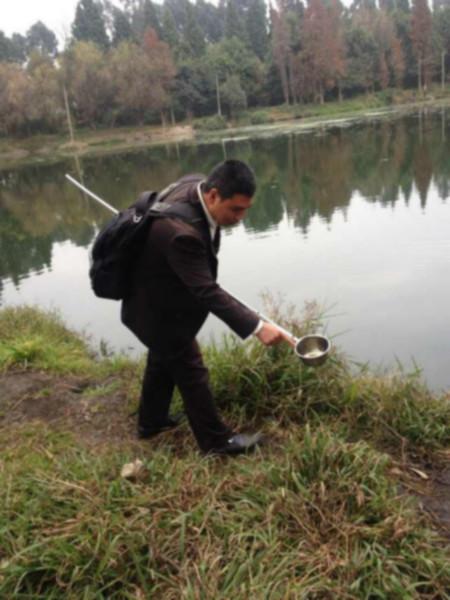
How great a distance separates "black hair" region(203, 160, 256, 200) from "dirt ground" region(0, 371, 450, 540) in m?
1.70

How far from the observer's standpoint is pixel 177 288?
9.93 feet

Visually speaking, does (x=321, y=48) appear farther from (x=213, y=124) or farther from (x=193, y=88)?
(x=213, y=124)

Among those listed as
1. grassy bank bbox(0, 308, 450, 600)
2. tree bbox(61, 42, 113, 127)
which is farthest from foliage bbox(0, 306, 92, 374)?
tree bbox(61, 42, 113, 127)

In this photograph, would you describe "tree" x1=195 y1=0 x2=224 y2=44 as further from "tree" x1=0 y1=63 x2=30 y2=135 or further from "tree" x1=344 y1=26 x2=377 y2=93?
"tree" x1=0 y1=63 x2=30 y2=135

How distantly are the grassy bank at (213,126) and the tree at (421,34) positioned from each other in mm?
2832

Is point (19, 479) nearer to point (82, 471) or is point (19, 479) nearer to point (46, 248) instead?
point (82, 471)

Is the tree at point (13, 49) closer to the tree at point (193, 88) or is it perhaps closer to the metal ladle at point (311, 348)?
the tree at point (193, 88)

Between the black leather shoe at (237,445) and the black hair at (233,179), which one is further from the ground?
the black hair at (233,179)

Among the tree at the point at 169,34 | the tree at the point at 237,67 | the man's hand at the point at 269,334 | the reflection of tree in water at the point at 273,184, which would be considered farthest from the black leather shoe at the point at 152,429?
the tree at the point at 169,34

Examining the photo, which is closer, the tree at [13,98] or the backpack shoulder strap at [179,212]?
the backpack shoulder strap at [179,212]

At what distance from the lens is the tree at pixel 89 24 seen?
7388cm

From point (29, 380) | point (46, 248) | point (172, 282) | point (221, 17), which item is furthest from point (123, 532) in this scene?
point (221, 17)

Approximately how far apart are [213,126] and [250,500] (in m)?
49.8

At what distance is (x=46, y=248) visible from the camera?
12.0 metres
